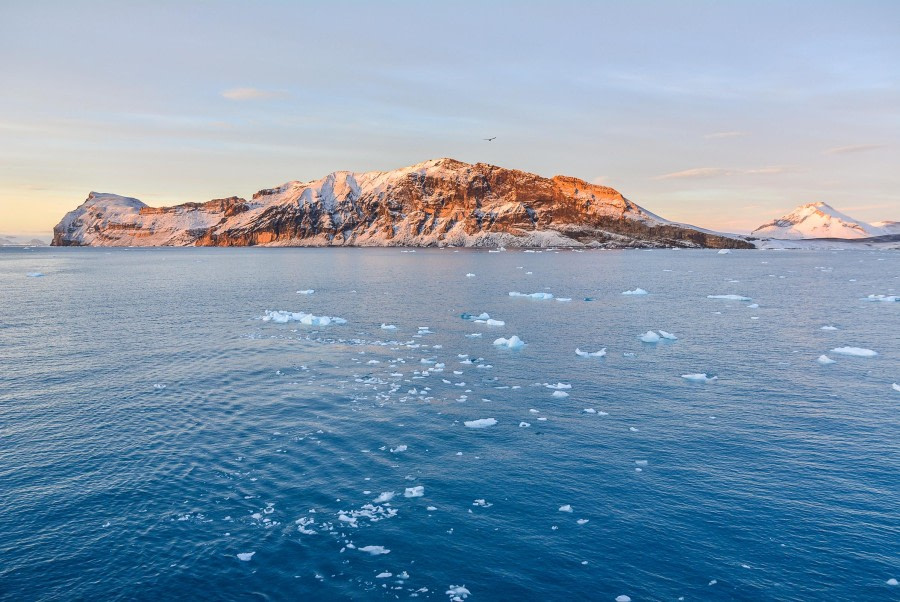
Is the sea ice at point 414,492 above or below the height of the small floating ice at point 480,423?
below

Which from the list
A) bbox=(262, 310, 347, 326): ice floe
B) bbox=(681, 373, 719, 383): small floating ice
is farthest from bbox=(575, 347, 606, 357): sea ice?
bbox=(262, 310, 347, 326): ice floe

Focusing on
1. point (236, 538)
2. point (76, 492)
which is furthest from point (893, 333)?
point (76, 492)

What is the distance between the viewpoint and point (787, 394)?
2852 centimetres

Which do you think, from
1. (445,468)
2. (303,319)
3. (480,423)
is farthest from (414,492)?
(303,319)

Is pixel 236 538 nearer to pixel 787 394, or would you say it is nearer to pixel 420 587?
pixel 420 587

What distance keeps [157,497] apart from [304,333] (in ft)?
91.5

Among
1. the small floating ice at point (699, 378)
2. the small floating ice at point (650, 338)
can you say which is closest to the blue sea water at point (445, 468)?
the small floating ice at point (699, 378)

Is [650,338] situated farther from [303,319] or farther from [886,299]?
[886,299]

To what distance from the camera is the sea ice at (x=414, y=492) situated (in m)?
18.1

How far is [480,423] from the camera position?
24375 millimetres

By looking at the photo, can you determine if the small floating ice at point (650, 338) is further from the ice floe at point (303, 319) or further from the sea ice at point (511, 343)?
the ice floe at point (303, 319)

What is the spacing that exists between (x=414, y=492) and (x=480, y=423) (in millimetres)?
6699

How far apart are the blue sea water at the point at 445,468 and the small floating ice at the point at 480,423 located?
463mm

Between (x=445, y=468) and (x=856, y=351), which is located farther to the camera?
(x=856, y=351)
